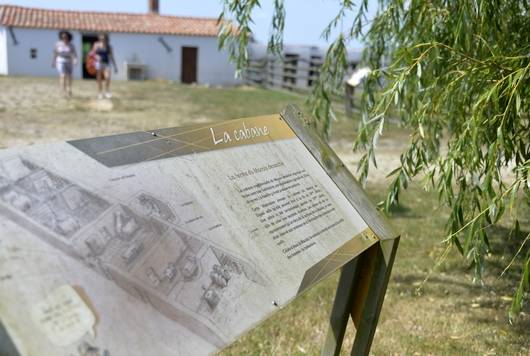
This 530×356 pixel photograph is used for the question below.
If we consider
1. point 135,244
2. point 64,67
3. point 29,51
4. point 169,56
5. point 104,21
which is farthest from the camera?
point 104,21

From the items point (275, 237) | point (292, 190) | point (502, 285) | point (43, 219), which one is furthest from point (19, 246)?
point (502, 285)

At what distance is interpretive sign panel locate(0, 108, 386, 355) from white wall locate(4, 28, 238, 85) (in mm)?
26871

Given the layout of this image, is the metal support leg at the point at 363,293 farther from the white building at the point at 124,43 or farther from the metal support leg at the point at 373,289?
the white building at the point at 124,43

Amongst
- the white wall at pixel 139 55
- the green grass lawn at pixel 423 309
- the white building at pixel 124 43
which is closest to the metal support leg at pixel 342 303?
the green grass lawn at pixel 423 309

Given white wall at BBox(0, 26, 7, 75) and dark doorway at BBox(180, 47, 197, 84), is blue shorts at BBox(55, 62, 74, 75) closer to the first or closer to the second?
white wall at BBox(0, 26, 7, 75)

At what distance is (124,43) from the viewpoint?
2872 centimetres

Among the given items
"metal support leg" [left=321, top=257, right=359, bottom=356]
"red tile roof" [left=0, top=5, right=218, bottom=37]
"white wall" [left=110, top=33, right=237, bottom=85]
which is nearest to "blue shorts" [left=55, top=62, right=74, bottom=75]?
"metal support leg" [left=321, top=257, right=359, bottom=356]

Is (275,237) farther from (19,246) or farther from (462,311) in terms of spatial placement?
(462,311)

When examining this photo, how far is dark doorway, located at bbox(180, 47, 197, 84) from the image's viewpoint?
29.6 metres

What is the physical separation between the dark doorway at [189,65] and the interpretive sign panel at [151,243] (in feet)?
91.8

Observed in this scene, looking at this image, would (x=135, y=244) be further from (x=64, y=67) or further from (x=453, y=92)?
(x=64, y=67)

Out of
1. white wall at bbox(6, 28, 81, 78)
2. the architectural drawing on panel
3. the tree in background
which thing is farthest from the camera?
white wall at bbox(6, 28, 81, 78)

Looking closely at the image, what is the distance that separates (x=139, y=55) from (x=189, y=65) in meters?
2.31

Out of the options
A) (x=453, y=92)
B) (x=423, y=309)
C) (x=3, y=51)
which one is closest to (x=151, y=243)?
(x=453, y=92)
